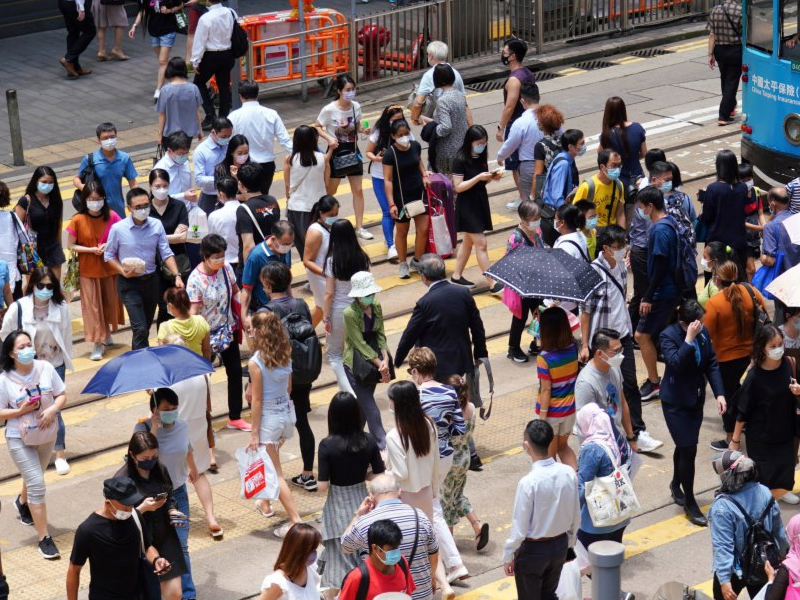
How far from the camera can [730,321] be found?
1158 centimetres

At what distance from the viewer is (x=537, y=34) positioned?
918 inches

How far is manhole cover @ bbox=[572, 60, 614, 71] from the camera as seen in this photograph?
2304 cm

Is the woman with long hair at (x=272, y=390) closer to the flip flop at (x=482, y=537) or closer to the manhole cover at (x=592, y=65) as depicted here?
the flip flop at (x=482, y=537)

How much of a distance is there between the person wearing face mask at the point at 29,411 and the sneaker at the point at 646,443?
14.7ft

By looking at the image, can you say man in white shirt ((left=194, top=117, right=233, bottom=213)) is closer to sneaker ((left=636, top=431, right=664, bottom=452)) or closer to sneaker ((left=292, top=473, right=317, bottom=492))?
sneaker ((left=292, top=473, right=317, bottom=492))

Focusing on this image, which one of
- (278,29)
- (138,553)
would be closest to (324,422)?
(138,553)

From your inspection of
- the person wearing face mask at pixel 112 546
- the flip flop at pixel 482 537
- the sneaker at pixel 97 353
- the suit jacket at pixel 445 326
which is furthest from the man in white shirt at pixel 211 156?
the person wearing face mask at pixel 112 546

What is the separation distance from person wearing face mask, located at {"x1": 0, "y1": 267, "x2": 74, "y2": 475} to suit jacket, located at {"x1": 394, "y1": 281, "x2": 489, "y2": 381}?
257 cm

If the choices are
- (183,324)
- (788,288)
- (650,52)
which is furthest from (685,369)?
(650,52)

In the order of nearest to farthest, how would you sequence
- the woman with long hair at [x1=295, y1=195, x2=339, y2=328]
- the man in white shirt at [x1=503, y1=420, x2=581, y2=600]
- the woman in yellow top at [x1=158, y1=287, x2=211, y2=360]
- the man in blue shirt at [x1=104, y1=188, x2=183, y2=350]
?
the man in white shirt at [x1=503, y1=420, x2=581, y2=600] < the woman in yellow top at [x1=158, y1=287, x2=211, y2=360] < the woman with long hair at [x1=295, y1=195, x2=339, y2=328] < the man in blue shirt at [x1=104, y1=188, x2=183, y2=350]

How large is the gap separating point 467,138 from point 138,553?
6.85 m

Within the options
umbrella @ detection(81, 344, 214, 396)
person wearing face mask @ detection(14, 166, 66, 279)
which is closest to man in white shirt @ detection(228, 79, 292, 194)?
person wearing face mask @ detection(14, 166, 66, 279)

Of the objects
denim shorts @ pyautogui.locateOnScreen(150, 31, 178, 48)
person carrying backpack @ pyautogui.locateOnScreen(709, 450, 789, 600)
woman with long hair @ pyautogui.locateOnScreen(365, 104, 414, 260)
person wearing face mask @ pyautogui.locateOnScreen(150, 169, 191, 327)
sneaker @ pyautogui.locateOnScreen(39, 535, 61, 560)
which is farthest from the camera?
denim shorts @ pyautogui.locateOnScreen(150, 31, 178, 48)

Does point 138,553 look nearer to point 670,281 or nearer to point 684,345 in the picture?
point 684,345
